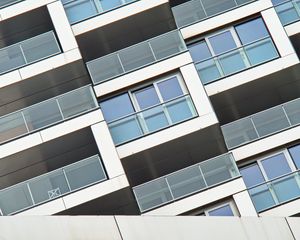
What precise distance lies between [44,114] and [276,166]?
7.96 meters

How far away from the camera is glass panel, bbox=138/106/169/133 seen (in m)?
24.3

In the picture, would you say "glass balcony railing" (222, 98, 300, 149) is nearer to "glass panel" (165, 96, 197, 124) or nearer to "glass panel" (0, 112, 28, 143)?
"glass panel" (165, 96, 197, 124)

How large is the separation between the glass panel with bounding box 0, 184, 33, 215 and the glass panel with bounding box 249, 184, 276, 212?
7.25 meters

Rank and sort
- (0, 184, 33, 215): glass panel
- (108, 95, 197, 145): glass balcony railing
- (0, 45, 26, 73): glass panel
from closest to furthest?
(0, 184, 33, 215): glass panel < (108, 95, 197, 145): glass balcony railing < (0, 45, 26, 73): glass panel

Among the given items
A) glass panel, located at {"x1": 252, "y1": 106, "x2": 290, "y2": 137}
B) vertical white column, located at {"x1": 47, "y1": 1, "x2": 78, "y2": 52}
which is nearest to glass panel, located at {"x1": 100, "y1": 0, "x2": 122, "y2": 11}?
vertical white column, located at {"x1": 47, "y1": 1, "x2": 78, "y2": 52}

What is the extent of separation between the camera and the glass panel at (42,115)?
79.0 feet

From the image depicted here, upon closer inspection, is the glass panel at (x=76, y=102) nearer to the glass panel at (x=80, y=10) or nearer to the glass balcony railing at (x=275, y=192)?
the glass panel at (x=80, y=10)

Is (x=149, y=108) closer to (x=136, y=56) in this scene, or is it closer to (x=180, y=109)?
(x=180, y=109)

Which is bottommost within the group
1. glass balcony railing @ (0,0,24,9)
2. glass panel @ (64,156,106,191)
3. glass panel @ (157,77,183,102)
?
glass panel @ (64,156,106,191)

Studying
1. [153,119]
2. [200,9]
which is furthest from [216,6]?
[153,119]

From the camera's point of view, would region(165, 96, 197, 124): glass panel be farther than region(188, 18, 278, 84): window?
No

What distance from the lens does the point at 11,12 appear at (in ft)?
85.0

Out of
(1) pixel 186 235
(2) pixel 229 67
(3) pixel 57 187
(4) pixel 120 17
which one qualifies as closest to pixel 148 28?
(4) pixel 120 17

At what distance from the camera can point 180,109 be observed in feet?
80.5
